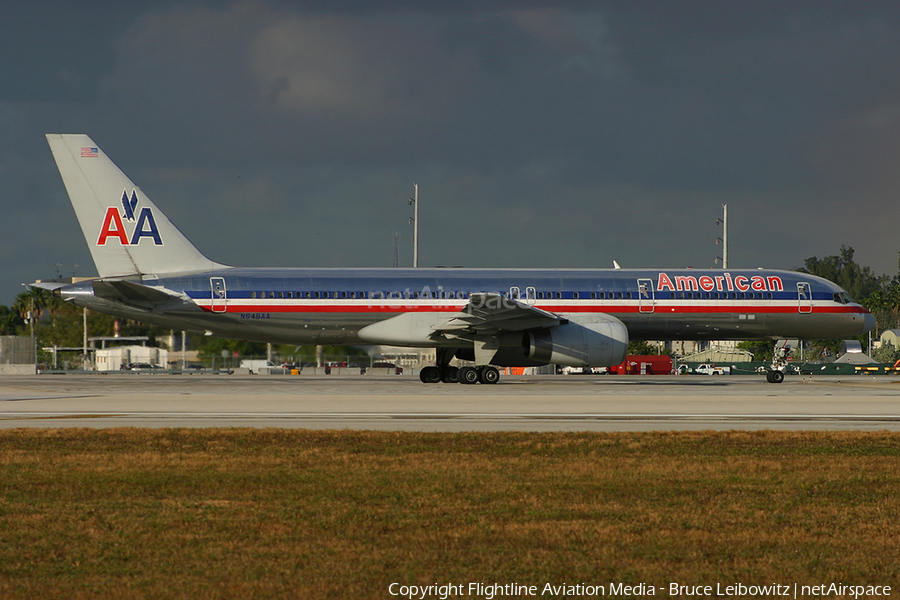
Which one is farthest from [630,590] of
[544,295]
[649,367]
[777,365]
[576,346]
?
[649,367]

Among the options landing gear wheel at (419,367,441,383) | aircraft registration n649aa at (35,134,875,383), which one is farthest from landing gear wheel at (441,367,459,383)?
landing gear wheel at (419,367,441,383)

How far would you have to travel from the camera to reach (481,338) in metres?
34.2

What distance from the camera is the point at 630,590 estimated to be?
6461 mm

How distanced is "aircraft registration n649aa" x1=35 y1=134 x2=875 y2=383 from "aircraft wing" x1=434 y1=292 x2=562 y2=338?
0.05 metres

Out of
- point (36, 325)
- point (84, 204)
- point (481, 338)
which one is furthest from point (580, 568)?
point (36, 325)

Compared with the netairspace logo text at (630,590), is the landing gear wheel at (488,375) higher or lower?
higher

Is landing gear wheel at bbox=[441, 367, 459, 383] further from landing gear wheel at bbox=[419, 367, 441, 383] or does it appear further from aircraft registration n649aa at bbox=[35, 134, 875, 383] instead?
landing gear wheel at bbox=[419, 367, 441, 383]

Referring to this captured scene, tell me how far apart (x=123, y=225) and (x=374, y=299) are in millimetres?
10040

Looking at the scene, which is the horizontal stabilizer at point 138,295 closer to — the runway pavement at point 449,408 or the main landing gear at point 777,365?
the runway pavement at point 449,408

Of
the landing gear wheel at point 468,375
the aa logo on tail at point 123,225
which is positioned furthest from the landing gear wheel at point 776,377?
the aa logo on tail at point 123,225

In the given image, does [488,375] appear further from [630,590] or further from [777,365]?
[630,590]

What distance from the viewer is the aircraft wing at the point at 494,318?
3216cm

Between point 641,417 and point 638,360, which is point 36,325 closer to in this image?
point 638,360

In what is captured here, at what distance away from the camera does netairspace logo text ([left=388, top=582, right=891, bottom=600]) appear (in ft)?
20.9
